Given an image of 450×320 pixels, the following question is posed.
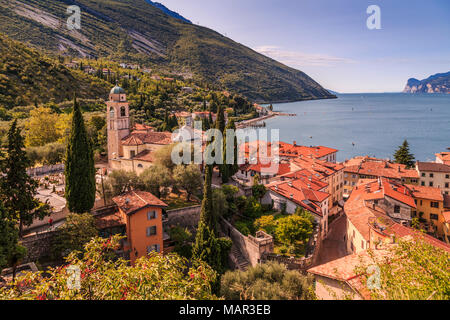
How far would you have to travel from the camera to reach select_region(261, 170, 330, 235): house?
1216 inches

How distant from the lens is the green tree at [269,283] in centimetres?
1770

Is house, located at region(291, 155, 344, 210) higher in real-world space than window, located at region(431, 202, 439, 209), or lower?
higher

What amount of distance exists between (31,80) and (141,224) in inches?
2376

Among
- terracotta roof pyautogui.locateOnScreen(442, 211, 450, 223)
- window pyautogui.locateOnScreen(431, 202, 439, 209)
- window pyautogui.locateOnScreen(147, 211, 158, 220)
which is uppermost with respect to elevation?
window pyautogui.locateOnScreen(147, 211, 158, 220)

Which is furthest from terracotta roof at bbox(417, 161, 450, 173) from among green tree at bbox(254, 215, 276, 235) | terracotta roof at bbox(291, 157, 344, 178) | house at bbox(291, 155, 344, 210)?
green tree at bbox(254, 215, 276, 235)

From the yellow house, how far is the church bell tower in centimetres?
3697

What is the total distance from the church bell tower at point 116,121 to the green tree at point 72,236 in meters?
18.3

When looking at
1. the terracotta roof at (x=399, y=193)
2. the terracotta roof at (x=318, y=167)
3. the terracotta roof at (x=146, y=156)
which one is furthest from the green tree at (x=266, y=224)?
the terracotta roof at (x=318, y=167)

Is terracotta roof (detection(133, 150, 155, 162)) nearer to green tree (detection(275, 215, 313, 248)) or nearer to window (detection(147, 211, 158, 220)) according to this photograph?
window (detection(147, 211, 158, 220))

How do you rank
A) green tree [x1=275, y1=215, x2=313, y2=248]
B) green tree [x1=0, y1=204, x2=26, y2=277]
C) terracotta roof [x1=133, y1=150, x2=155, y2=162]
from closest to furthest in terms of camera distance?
green tree [x1=0, y1=204, x2=26, y2=277], green tree [x1=275, y1=215, x2=313, y2=248], terracotta roof [x1=133, y1=150, x2=155, y2=162]

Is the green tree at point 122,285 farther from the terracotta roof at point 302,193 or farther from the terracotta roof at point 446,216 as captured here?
the terracotta roof at point 446,216
